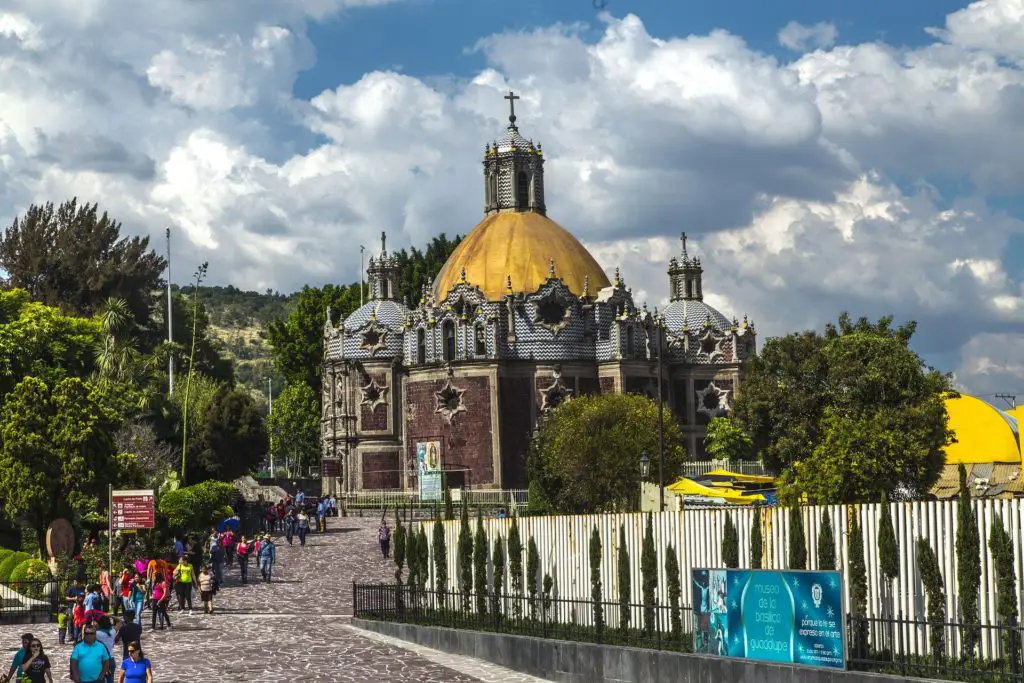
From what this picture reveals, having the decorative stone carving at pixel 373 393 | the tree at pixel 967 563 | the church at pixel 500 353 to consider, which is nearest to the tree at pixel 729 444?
the church at pixel 500 353

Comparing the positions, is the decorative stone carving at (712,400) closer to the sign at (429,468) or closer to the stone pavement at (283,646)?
the sign at (429,468)

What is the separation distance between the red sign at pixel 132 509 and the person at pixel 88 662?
65.5 ft

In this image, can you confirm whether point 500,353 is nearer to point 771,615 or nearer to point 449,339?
point 449,339

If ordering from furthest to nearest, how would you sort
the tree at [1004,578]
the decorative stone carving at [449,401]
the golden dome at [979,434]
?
the decorative stone carving at [449,401]
the golden dome at [979,434]
the tree at [1004,578]

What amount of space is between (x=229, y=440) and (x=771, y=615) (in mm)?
59399

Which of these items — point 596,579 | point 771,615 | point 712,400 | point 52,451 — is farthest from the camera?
point 712,400

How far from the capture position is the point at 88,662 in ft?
60.1

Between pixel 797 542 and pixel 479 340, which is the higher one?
pixel 479 340

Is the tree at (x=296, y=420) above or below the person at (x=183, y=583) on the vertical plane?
above

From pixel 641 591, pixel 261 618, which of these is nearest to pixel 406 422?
pixel 261 618

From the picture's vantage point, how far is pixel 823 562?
19.8 m

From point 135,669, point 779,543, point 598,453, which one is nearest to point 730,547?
point 779,543

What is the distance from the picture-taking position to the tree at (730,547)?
22.0 meters

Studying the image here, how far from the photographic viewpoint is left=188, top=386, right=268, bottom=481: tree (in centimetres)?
7538
